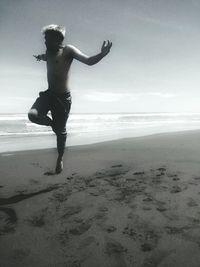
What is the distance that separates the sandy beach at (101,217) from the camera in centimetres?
184

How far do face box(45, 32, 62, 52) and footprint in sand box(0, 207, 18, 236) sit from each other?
2372 millimetres

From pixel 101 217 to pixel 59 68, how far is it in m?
2.32

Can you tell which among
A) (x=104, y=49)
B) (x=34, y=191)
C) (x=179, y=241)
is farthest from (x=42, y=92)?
(x=179, y=241)

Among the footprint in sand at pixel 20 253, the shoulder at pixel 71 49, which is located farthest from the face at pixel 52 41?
the footprint in sand at pixel 20 253

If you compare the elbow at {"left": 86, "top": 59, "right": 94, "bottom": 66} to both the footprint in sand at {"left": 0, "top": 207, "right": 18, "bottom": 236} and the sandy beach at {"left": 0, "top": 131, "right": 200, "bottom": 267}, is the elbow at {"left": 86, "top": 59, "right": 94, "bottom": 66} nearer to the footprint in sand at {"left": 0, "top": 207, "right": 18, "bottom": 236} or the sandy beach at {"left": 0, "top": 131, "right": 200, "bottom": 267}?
the sandy beach at {"left": 0, "top": 131, "right": 200, "bottom": 267}

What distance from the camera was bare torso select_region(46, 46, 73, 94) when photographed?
385 cm

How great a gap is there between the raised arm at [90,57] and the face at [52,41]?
0.17 m

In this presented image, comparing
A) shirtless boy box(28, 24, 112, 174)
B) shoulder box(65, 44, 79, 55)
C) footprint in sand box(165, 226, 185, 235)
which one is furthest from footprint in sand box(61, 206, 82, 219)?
shoulder box(65, 44, 79, 55)

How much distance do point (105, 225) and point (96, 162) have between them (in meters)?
2.82

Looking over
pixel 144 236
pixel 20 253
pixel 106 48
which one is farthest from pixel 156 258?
pixel 106 48

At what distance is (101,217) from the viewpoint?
8.13 feet

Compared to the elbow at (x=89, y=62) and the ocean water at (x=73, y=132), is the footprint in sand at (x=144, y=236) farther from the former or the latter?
the ocean water at (x=73, y=132)

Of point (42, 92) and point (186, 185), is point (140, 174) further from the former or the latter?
point (42, 92)

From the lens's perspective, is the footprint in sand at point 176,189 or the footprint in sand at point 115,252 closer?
the footprint in sand at point 115,252
